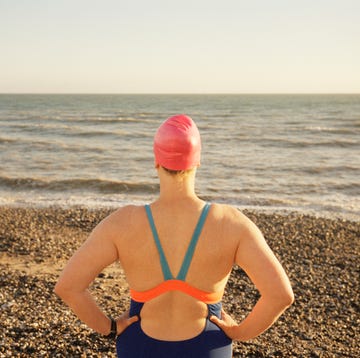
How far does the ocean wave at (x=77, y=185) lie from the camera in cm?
1873

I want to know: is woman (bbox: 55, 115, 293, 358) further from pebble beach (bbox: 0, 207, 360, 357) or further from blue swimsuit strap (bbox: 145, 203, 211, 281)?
pebble beach (bbox: 0, 207, 360, 357)

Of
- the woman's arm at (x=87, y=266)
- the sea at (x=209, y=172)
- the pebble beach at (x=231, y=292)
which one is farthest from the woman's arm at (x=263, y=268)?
the sea at (x=209, y=172)

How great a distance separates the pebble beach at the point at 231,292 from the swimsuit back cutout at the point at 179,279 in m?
3.71

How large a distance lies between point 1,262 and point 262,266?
8.05 meters

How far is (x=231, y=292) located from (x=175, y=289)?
607 cm

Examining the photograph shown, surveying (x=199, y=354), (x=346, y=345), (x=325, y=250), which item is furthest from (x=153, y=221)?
(x=325, y=250)

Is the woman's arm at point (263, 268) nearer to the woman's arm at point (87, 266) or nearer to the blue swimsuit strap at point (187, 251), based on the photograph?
the blue swimsuit strap at point (187, 251)

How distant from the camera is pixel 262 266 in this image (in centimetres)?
223

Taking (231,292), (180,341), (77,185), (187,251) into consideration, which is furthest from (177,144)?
(77,185)

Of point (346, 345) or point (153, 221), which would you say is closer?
point (153, 221)

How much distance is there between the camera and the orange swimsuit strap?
2.31m

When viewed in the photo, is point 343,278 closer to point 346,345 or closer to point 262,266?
point 346,345

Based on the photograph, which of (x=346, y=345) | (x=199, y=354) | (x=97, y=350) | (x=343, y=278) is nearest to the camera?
(x=199, y=354)

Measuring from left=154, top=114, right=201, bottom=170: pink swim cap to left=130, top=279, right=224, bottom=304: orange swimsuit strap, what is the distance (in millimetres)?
574
